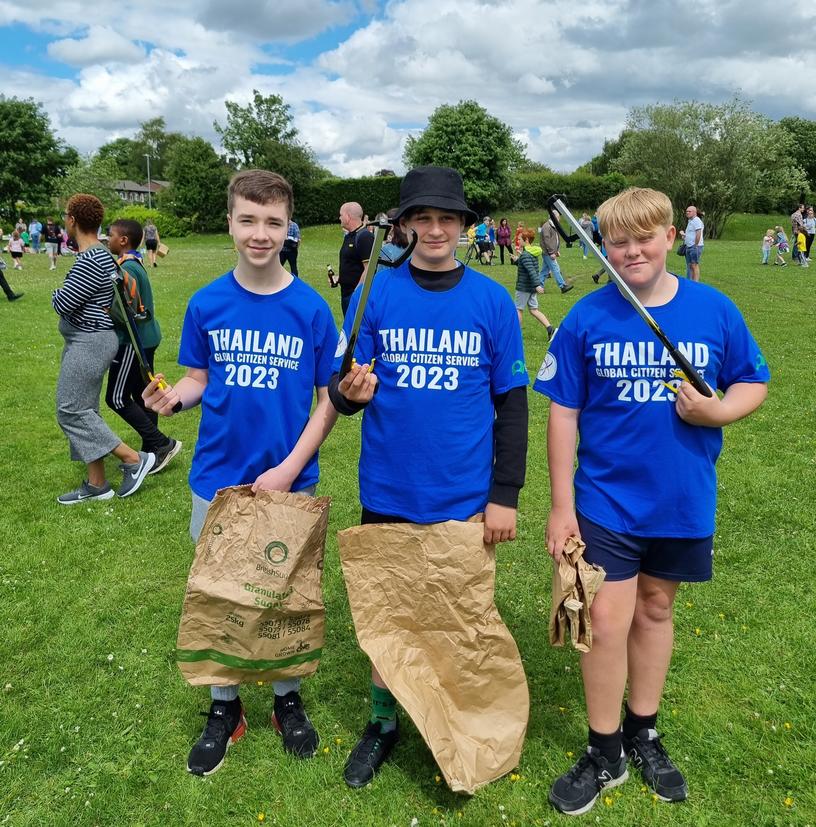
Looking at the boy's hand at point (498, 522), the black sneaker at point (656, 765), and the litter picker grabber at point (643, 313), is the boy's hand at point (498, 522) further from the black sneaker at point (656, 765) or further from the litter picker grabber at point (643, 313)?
the black sneaker at point (656, 765)

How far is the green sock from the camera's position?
9.04ft

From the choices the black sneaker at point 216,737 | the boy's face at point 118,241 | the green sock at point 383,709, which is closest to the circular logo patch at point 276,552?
the green sock at point 383,709

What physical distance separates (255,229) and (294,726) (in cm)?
203

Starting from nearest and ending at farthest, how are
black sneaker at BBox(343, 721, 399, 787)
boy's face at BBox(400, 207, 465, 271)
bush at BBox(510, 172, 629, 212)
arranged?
1. boy's face at BBox(400, 207, 465, 271)
2. black sneaker at BBox(343, 721, 399, 787)
3. bush at BBox(510, 172, 629, 212)

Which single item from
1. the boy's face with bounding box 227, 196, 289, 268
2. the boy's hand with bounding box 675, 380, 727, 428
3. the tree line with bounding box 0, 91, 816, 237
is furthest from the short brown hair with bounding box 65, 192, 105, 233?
the tree line with bounding box 0, 91, 816, 237

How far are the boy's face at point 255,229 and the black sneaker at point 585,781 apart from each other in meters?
2.24

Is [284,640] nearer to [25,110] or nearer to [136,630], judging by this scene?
[136,630]

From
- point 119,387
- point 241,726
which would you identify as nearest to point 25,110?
point 119,387

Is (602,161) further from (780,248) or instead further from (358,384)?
(358,384)

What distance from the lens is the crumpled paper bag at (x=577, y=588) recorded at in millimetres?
2342

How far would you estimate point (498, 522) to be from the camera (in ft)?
7.97

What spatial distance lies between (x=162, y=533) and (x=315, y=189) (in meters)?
48.2

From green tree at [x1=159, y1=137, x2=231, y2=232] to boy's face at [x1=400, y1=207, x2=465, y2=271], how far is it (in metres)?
53.2

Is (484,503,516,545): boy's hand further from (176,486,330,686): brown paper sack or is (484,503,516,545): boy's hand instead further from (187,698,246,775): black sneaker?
(187,698,246,775): black sneaker
